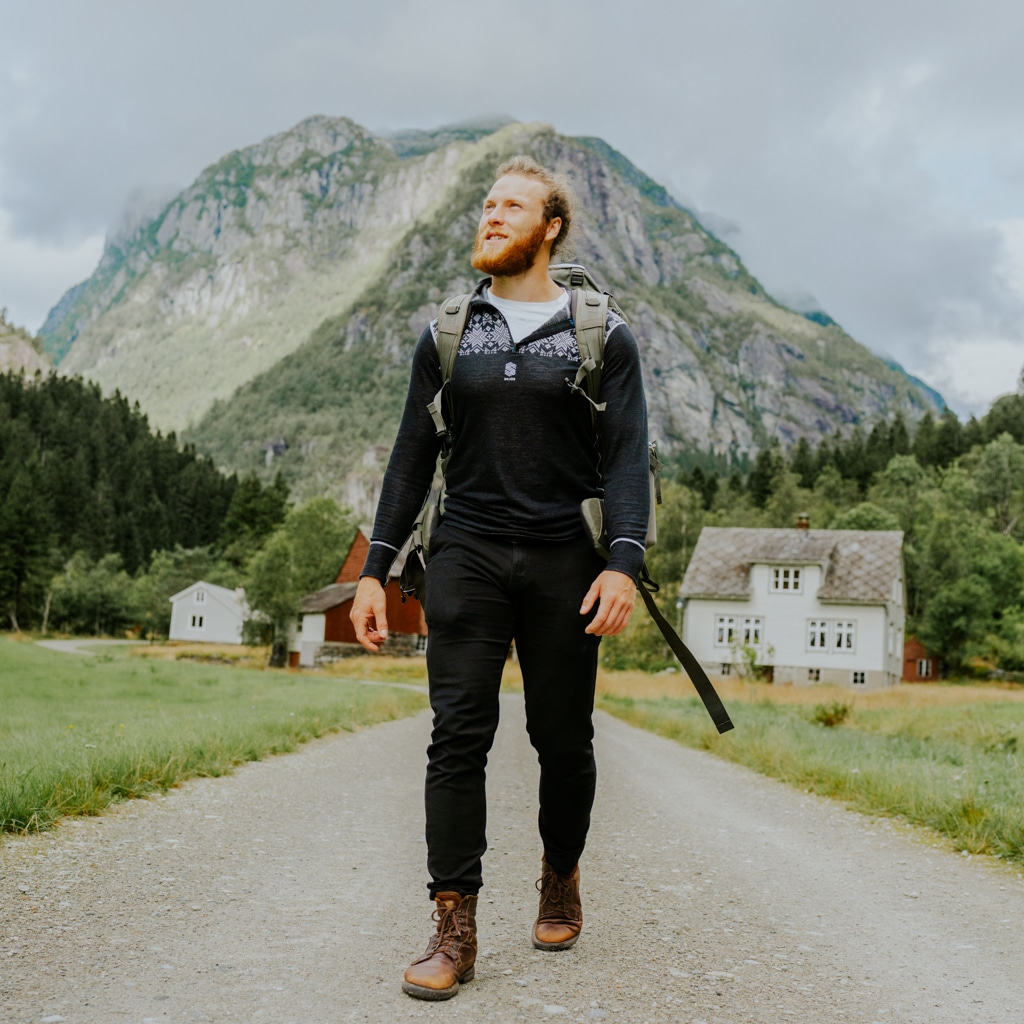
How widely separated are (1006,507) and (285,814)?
93812 mm

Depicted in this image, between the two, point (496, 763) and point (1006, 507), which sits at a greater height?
point (1006, 507)

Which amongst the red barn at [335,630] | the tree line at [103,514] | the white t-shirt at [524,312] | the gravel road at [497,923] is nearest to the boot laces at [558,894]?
the gravel road at [497,923]

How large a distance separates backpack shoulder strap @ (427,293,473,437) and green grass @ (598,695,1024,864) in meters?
4.36

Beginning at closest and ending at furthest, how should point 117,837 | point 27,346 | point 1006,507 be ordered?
point 117,837 → point 1006,507 → point 27,346

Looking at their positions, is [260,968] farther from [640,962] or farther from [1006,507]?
[1006,507]

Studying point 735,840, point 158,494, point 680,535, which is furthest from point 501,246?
point 158,494

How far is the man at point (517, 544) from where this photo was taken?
11.2 ft

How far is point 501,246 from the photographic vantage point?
3.79 meters

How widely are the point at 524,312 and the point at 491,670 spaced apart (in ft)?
4.22

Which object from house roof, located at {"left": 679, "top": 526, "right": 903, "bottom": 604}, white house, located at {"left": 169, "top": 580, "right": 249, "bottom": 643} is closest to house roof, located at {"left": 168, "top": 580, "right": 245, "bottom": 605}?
white house, located at {"left": 169, "top": 580, "right": 249, "bottom": 643}

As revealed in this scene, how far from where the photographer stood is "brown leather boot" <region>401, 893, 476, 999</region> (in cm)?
294

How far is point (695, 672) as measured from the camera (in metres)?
4.04

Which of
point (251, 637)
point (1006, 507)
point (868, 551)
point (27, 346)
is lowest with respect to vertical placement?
point (251, 637)

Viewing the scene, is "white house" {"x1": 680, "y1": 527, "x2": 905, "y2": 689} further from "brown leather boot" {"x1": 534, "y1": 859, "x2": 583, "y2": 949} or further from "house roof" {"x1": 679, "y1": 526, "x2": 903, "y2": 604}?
"brown leather boot" {"x1": 534, "y1": 859, "x2": 583, "y2": 949}
